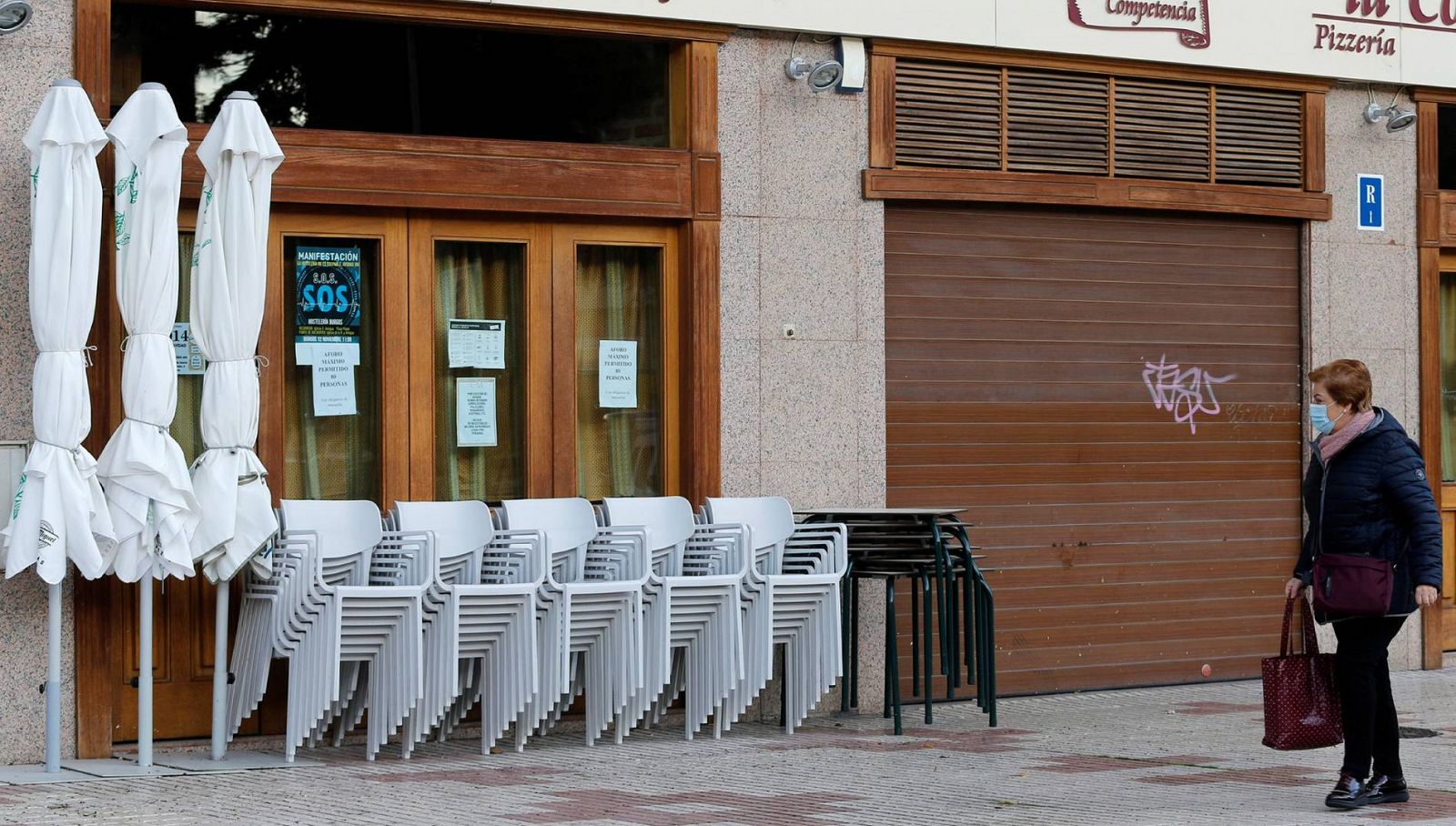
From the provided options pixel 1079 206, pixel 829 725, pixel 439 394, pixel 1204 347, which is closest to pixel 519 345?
pixel 439 394

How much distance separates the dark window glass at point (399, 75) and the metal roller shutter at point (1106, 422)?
1.66m

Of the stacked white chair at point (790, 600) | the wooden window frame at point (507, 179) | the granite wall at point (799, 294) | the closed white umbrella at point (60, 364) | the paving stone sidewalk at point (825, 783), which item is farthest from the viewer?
the granite wall at point (799, 294)

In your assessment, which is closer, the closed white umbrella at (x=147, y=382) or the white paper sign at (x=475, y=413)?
the closed white umbrella at (x=147, y=382)

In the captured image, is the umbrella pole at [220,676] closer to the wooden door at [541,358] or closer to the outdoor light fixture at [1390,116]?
the wooden door at [541,358]

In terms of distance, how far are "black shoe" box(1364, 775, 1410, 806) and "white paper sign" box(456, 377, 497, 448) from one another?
430 cm

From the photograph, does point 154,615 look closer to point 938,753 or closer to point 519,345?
point 519,345

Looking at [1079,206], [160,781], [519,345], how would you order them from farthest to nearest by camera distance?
[1079,206]
[519,345]
[160,781]

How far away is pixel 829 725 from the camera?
9.84 metres

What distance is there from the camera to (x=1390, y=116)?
473 inches

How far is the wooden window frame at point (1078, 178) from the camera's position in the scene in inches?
413

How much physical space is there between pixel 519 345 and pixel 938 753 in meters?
→ 2.73

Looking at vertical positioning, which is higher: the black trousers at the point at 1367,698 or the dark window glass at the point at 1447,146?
the dark window glass at the point at 1447,146

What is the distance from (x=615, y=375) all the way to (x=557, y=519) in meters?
0.95

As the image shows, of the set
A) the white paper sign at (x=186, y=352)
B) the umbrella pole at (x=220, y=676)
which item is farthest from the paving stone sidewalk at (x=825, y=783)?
the white paper sign at (x=186, y=352)
